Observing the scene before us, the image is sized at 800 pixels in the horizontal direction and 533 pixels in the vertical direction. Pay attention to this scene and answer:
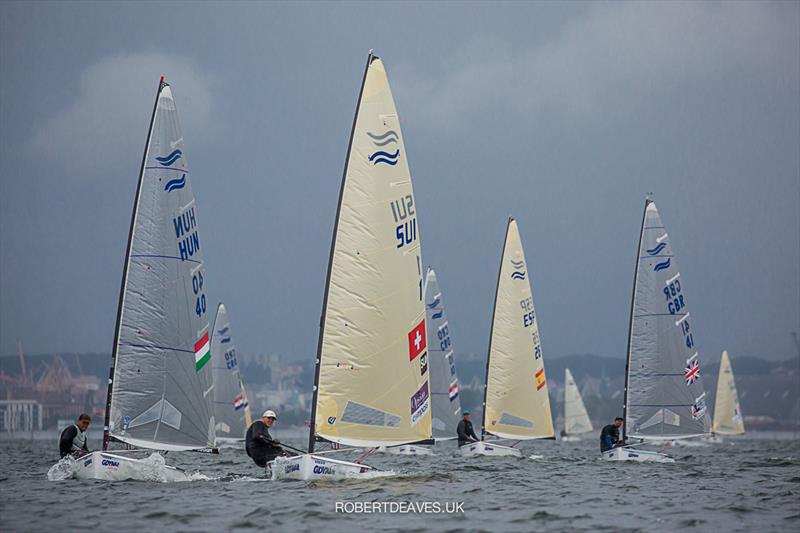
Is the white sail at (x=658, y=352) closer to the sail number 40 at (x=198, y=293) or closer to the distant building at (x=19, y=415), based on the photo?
the sail number 40 at (x=198, y=293)

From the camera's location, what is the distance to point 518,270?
38812 millimetres

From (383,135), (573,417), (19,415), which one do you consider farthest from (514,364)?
(19,415)

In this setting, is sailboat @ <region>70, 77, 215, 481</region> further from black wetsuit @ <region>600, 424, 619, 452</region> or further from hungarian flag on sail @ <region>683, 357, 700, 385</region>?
hungarian flag on sail @ <region>683, 357, 700, 385</region>

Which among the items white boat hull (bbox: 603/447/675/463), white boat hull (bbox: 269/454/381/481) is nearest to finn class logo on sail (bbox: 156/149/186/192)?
white boat hull (bbox: 269/454/381/481)

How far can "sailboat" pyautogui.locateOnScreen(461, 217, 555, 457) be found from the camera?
37.7 metres

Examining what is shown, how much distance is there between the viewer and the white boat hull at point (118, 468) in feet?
66.9

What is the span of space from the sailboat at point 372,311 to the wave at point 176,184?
3860 mm

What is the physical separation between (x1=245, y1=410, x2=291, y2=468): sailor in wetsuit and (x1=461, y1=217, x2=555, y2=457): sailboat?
53.4 ft

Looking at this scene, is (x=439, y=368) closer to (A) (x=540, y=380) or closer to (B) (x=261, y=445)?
(A) (x=540, y=380)

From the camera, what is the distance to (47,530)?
46.5 feet

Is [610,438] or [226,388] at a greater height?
[226,388]

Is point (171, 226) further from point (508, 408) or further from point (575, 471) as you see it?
point (508, 408)

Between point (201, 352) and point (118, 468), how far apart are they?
11.2ft

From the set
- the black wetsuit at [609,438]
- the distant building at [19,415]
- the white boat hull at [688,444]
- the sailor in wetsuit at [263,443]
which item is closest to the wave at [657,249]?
the black wetsuit at [609,438]
